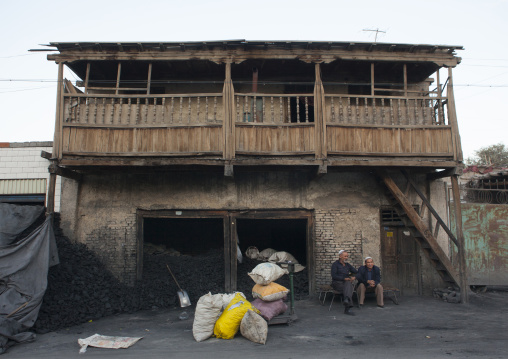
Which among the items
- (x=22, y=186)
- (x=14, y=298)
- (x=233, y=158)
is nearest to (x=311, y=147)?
→ (x=233, y=158)

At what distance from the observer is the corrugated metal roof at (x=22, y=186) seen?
11.0 meters

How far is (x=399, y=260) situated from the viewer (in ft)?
35.6

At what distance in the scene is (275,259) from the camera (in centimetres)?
1121

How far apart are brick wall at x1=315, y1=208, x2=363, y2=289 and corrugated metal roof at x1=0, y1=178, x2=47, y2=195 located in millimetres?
7944

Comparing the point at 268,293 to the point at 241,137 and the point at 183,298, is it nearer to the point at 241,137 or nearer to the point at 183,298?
the point at 183,298

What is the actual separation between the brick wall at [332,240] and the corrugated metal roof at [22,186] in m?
7.94

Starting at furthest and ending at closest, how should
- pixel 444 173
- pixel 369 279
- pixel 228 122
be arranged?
pixel 444 173 → pixel 228 122 → pixel 369 279

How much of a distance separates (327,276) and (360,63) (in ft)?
19.6

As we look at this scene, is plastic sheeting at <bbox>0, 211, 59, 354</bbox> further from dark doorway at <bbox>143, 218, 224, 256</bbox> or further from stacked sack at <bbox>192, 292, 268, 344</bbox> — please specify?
dark doorway at <bbox>143, 218, 224, 256</bbox>

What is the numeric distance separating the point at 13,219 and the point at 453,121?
10920 mm

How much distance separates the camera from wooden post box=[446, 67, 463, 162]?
9.64 metres

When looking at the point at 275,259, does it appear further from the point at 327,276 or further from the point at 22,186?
the point at 22,186

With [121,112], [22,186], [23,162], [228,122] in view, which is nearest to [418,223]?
[228,122]

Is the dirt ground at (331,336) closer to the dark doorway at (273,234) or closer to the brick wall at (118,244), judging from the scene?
the brick wall at (118,244)
